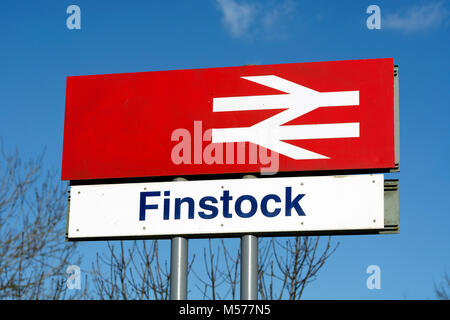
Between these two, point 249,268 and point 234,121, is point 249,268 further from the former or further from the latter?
point 234,121

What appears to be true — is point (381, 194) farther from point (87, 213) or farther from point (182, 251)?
point (87, 213)

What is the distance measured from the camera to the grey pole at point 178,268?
326 inches

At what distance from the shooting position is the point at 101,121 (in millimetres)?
9258

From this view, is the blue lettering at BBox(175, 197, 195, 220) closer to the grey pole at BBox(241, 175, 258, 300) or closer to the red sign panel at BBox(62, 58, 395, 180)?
the red sign panel at BBox(62, 58, 395, 180)

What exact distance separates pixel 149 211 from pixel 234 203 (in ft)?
3.31

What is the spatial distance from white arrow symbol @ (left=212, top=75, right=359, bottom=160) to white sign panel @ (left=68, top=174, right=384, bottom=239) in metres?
0.47

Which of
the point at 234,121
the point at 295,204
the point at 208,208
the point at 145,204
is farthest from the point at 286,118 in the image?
the point at 145,204

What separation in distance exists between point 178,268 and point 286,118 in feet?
7.03

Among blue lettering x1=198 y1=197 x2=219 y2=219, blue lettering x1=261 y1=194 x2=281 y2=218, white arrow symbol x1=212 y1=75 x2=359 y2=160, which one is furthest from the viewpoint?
white arrow symbol x1=212 y1=75 x2=359 y2=160

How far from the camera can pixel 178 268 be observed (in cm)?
835

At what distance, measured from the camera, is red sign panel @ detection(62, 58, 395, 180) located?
8516 mm

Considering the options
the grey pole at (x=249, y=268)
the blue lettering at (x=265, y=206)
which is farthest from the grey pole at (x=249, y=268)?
Result: the blue lettering at (x=265, y=206)

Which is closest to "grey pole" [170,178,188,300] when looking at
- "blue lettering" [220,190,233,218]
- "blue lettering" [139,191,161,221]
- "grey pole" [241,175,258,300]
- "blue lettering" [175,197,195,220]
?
"blue lettering" [175,197,195,220]
